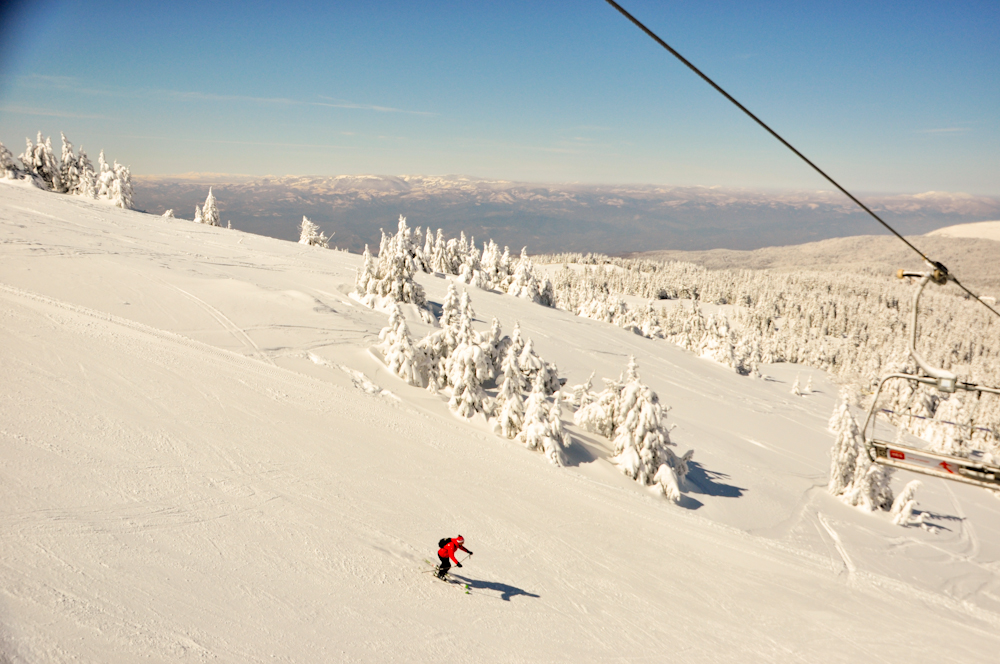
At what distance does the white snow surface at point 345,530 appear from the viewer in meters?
7.62

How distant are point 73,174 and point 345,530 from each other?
103479 millimetres

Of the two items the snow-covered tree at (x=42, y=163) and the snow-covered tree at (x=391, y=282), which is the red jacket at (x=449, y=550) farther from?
the snow-covered tree at (x=42, y=163)

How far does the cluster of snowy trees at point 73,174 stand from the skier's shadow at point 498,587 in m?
94.0

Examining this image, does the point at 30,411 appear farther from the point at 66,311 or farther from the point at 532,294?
the point at 532,294

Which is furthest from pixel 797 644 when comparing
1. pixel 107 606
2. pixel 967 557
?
pixel 967 557

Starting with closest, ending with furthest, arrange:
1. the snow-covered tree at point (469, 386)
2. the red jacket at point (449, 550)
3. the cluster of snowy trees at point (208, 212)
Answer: the red jacket at point (449, 550), the snow-covered tree at point (469, 386), the cluster of snowy trees at point (208, 212)

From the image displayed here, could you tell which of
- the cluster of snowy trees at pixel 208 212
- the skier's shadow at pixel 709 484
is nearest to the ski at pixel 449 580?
the skier's shadow at pixel 709 484

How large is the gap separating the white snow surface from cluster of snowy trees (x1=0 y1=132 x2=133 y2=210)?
62.6 m

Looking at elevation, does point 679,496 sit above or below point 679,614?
below

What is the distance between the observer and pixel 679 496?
70.9 feet

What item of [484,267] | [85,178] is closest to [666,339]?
[484,267]

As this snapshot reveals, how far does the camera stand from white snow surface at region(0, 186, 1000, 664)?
762 cm

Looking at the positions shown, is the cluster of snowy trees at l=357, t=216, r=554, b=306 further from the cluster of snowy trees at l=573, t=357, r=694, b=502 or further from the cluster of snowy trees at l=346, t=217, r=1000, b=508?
the cluster of snowy trees at l=573, t=357, r=694, b=502

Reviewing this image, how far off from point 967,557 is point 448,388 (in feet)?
92.8
